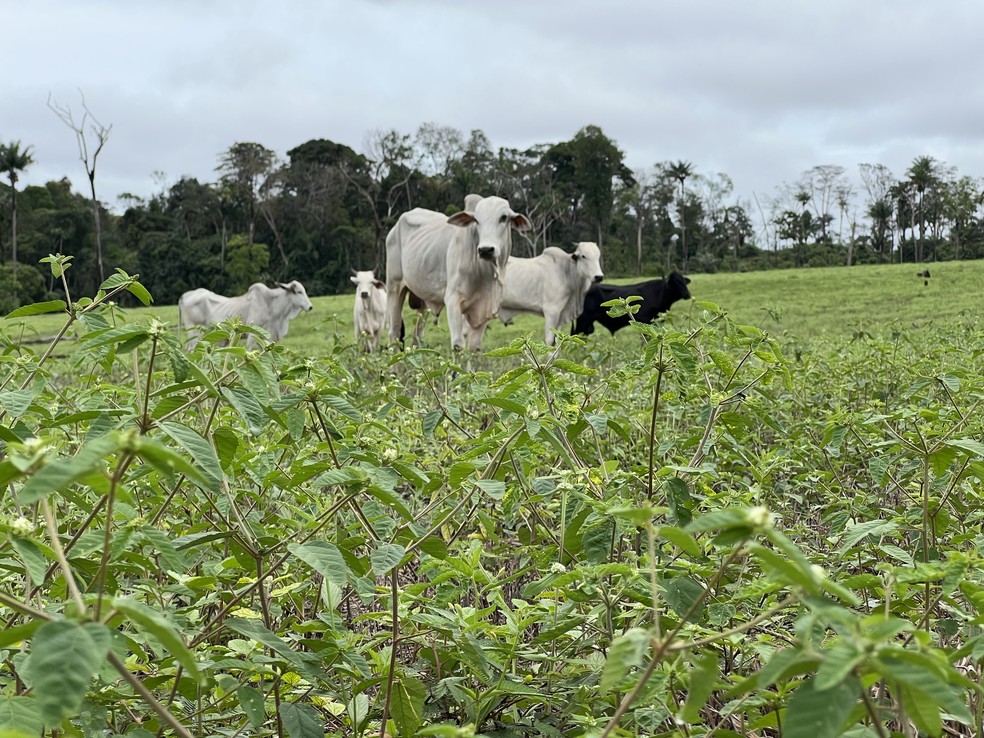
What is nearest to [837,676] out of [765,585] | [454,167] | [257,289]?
[765,585]

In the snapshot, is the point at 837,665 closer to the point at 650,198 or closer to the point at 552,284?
the point at 552,284

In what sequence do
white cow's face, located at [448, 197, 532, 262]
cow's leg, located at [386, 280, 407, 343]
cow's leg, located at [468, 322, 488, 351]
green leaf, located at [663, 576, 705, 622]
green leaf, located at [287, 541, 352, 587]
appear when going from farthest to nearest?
cow's leg, located at [386, 280, 407, 343]
cow's leg, located at [468, 322, 488, 351]
white cow's face, located at [448, 197, 532, 262]
green leaf, located at [663, 576, 705, 622]
green leaf, located at [287, 541, 352, 587]

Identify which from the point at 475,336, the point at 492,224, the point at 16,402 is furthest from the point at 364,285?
the point at 16,402

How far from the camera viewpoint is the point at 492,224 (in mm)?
7742

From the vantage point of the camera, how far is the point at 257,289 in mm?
13883

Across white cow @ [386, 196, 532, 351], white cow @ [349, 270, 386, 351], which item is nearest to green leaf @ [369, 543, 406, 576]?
white cow @ [386, 196, 532, 351]

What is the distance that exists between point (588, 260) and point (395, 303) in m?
3.01

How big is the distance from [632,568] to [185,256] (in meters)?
43.2

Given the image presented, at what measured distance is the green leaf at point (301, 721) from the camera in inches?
45.1

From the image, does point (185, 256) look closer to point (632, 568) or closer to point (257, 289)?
point (257, 289)

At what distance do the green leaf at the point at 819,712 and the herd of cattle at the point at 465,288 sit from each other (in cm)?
371

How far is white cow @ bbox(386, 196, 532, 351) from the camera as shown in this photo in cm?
780

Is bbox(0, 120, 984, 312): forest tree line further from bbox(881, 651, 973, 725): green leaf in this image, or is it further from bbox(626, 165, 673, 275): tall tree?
bbox(881, 651, 973, 725): green leaf

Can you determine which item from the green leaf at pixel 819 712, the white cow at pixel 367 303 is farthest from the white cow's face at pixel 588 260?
the green leaf at pixel 819 712
